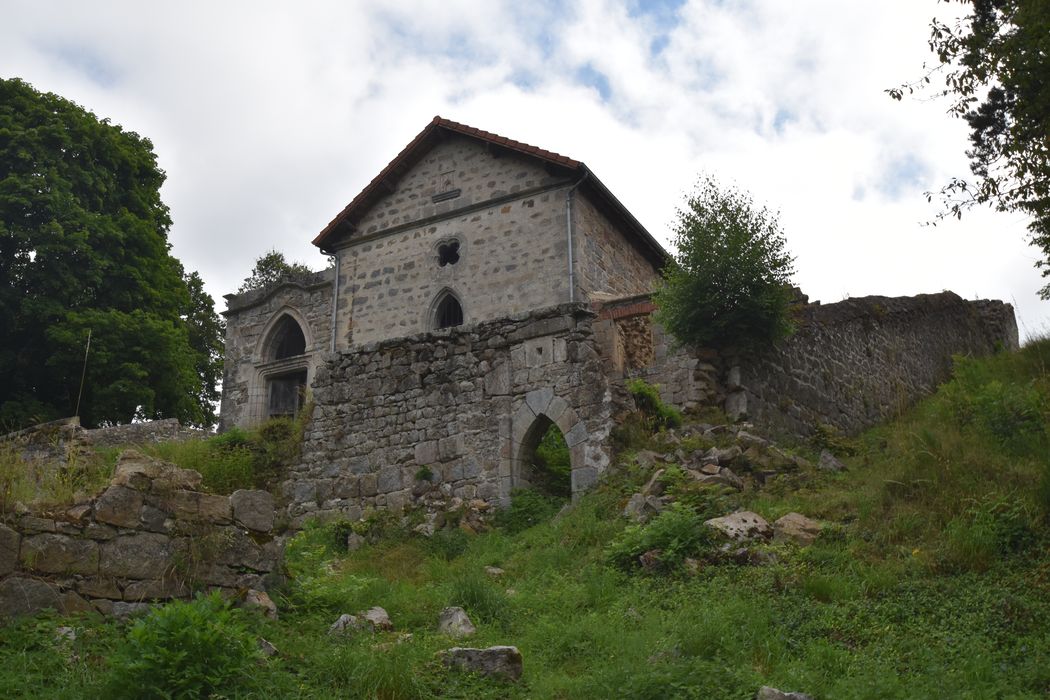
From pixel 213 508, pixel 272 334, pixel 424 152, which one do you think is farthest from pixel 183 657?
pixel 272 334

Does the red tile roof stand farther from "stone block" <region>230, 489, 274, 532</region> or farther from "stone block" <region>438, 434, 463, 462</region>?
"stone block" <region>230, 489, 274, 532</region>

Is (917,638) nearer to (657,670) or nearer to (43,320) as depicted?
(657,670)

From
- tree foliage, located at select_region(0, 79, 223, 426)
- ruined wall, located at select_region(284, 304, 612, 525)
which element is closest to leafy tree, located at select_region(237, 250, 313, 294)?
tree foliage, located at select_region(0, 79, 223, 426)

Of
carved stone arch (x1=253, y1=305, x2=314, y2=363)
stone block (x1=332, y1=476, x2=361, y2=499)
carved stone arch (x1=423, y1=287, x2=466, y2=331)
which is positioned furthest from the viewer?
carved stone arch (x1=253, y1=305, x2=314, y2=363)

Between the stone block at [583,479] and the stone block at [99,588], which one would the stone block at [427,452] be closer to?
the stone block at [583,479]

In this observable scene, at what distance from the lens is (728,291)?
41.9 feet

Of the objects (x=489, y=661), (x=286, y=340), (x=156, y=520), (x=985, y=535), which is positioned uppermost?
(x=286, y=340)

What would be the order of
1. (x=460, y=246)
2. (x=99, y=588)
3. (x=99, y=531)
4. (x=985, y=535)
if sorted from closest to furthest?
(x=99, y=588) < (x=99, y=531) < (x=985, y=535) < (x=460, y=246)

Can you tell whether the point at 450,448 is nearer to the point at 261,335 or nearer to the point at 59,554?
the point at 59,554

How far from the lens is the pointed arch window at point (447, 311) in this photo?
21.1 metres

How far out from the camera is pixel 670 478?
32.7ft

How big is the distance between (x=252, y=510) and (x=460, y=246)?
Answer: 13811 millimetres

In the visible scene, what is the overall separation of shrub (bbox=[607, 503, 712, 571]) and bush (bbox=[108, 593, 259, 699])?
3.53m

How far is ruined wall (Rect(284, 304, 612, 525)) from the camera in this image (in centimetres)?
A: 1155
